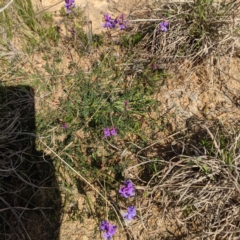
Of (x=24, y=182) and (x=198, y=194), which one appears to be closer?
(x=198, y=194)

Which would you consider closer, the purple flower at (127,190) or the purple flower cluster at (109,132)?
the purple flower at (127,190)

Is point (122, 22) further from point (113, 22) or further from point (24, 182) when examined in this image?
point (24, 182)

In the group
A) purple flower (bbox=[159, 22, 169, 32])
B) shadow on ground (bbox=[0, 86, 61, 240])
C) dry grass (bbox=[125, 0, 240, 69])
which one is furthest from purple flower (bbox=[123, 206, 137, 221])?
purple flower (bbox=[159, 22, 169, 32])

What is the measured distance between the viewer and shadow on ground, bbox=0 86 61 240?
6.83 feet

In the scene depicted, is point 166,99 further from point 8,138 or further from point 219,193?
point 8,138

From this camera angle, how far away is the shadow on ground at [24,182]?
6.83ft

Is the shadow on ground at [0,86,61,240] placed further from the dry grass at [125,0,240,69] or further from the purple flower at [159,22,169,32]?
the purple flower at [159,22,169,32]

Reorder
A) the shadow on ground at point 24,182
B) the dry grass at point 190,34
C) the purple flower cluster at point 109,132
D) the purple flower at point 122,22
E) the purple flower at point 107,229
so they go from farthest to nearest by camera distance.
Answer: the purple flower at point 122,22 → the dry grass at point 190,34 → the purple flower cluster at point 109,132 → the shadow on ground at point 24,182 → the purple flower at point 107,229

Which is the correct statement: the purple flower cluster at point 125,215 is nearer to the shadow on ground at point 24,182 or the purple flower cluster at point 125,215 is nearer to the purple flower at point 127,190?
the purple flower at point 127,190

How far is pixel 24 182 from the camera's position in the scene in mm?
2207

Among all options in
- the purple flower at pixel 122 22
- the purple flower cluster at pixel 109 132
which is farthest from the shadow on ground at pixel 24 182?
the purple flower at pixel 122 22

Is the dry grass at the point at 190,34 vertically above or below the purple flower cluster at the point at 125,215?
above

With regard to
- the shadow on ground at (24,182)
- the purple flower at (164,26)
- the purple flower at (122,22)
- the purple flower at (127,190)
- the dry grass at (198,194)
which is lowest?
the dry grass at (198,194)

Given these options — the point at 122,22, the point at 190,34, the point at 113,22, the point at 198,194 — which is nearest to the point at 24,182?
the point at 198,194
